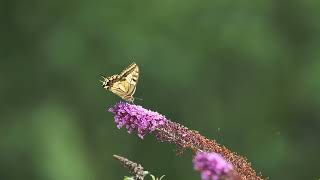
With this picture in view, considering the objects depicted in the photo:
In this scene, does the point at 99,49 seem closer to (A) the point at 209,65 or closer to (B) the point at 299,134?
(A) the point at 209,65

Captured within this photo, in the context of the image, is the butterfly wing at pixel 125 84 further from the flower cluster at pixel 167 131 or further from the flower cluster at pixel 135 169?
the flower cluster at pixel 135 169

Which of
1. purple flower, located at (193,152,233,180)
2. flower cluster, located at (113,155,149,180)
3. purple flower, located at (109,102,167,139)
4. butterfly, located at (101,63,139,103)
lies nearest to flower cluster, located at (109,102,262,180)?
purple flower, located at (109,102,167,139)

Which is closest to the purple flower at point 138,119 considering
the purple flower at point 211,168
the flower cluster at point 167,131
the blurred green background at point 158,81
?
the flower cluster at point 167,131

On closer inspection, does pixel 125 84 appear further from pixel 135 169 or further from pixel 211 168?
pixel 211 168

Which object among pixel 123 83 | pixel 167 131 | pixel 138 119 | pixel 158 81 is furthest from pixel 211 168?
pixel 158 81

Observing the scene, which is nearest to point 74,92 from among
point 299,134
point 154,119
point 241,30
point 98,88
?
point 98,88

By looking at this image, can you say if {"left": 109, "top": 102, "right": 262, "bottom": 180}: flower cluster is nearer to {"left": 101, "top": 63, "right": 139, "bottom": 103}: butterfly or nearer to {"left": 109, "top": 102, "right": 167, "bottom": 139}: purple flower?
{"left": 109, "top": 102, "right": 167, "bottom": 139}: purple flower
